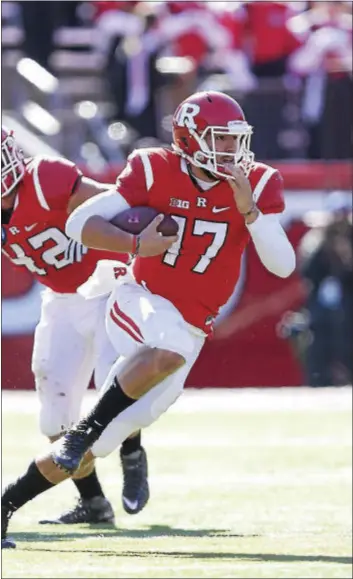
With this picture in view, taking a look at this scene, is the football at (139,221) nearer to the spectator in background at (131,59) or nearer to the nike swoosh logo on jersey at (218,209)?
the nike swoosh logo on jersey at (218,209)

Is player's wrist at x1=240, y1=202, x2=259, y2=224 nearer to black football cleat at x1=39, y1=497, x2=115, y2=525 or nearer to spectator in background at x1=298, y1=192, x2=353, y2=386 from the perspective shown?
black football cleat at x1=39, y1=497, x2=115, y2=525

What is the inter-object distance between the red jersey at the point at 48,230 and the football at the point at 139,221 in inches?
25.8

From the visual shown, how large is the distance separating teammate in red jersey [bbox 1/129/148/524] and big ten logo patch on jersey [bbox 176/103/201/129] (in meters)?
0.75

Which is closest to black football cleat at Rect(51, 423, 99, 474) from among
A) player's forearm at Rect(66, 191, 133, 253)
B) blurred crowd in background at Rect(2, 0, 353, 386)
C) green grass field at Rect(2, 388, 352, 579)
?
green grass field at Rect(2, 388, 352, 579)

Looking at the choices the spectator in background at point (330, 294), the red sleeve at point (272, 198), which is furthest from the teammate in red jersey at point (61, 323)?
the spectator in background at point (330, 294)

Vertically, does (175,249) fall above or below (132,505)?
above

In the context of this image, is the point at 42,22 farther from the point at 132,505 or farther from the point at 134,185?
the point at 134,185

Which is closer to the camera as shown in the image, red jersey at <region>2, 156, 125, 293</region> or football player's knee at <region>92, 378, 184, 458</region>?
football player's knee at <region>92, 378, 184, 458</region>

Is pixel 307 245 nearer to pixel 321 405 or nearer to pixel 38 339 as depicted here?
pixel 321 405

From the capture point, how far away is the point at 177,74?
13.8 m

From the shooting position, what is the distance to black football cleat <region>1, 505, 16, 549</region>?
608cm

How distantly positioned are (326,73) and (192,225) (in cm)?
843

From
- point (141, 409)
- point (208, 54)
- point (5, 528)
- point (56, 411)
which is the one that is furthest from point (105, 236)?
point (208, 54)

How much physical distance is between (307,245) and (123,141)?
1906mm
